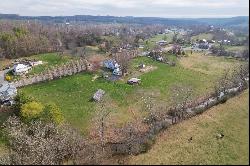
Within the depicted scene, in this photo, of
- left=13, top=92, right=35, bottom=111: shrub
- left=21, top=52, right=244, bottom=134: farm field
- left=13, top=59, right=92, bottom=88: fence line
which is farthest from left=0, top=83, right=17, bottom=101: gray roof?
left=13, top=59, right=92, bottom=88: fence line

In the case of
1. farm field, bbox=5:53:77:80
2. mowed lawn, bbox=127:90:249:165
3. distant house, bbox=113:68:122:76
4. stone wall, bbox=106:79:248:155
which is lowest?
stone wall, bbox=106:79:248:155

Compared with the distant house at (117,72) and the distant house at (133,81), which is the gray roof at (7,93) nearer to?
the distant house at (133,81)

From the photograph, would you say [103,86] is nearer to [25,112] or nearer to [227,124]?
[25,112]

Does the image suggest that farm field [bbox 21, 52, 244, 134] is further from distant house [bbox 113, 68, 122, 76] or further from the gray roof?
the gray roof

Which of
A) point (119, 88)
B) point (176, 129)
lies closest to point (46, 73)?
point (119, 88)

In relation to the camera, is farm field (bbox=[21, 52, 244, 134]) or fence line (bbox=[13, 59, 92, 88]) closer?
farm field (bbox=[21, 52, 244, 134])

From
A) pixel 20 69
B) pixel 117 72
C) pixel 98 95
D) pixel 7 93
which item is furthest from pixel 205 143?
pixel 20 69

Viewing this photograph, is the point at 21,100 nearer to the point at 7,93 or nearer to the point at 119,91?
the point at 7,93
